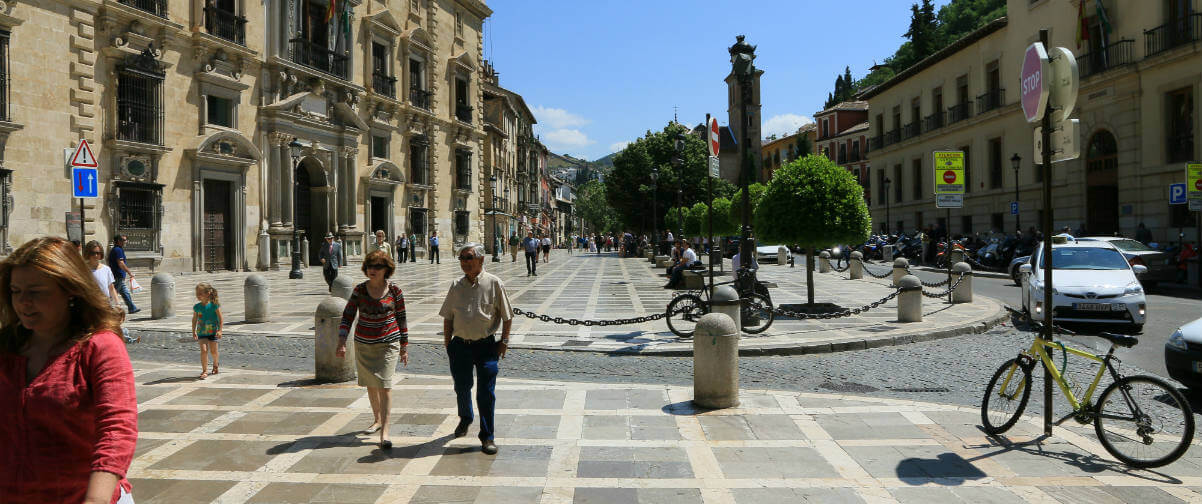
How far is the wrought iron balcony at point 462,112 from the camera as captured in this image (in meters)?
38.3

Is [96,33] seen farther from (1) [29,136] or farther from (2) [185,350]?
(2) [185,350]

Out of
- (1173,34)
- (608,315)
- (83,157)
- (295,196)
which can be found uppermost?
(1173,34)

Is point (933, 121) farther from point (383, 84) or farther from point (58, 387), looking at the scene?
point (58, 387)

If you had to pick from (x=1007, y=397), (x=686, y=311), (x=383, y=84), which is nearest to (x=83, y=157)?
(x=686, y=311)

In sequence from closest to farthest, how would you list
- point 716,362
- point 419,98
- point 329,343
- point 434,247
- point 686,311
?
point 716,362 → point 329,343 → point 686,311 → point 434,247 → point 419,98

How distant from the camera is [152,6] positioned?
66.4 feet

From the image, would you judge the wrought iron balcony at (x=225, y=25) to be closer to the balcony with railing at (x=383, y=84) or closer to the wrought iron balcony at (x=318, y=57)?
the wrought iron balcony at (x=318, y=57)

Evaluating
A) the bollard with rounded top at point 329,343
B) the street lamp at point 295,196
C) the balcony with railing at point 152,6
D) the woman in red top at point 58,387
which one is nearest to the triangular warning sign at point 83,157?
the bollard with rounded top at point 329,343

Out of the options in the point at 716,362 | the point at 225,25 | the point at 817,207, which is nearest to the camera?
the point at 716,362

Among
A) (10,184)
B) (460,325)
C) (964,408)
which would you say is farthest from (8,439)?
(10,184)

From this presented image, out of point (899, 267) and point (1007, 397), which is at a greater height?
point (899, 267)

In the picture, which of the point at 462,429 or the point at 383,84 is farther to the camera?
the point at 383,84

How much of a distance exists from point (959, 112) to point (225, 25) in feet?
113

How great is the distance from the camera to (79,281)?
2088 millimetres
